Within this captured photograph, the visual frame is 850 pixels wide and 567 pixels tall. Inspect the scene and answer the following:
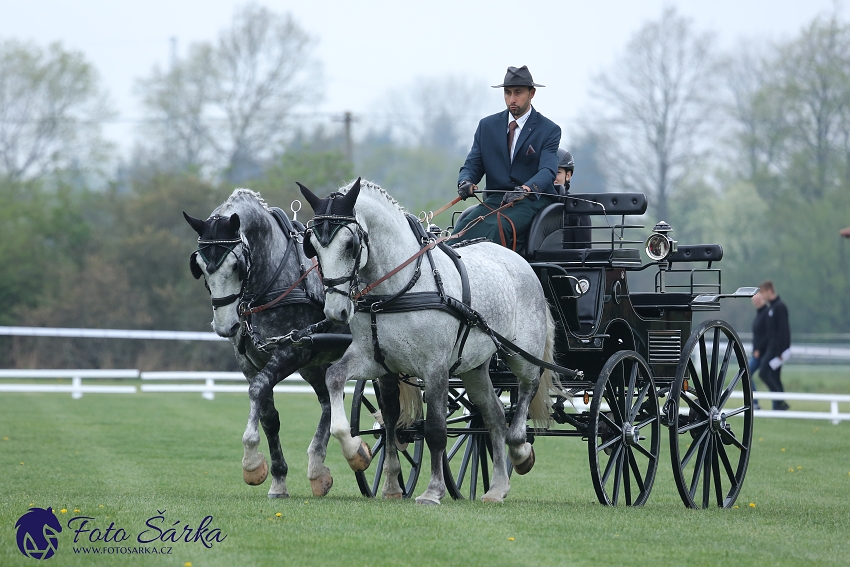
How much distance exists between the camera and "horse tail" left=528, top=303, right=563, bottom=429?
8398 mm

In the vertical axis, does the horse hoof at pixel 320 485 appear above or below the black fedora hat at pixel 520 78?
below

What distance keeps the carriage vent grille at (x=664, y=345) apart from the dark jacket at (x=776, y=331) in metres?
9.28

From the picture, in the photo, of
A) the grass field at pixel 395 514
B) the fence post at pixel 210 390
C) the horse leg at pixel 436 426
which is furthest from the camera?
the fence post at pixel 210 390

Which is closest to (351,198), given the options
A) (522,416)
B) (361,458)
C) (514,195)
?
(361,458)

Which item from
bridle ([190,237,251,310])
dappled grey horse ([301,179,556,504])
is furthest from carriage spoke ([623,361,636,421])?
bridle ([190,237,251,310])

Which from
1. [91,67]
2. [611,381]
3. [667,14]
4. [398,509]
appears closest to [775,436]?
[611,381]

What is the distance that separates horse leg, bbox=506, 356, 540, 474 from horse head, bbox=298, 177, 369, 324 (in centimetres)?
185

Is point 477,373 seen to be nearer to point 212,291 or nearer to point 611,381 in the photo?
point 611,381

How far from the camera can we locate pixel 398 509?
7047 mm

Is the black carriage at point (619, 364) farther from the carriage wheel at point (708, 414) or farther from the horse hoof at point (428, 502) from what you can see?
the horse hoof at point (428, 502)

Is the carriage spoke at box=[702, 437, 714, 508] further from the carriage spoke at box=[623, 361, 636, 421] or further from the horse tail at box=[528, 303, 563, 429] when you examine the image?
the horse tail at box=[528, 303, 563, 429]

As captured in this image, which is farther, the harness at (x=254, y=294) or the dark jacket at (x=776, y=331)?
the dark jacket at (x=776, y=331)

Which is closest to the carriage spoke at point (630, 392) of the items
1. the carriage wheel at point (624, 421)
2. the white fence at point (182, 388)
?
the carriage wheel at point (624, 421)

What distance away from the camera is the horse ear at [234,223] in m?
7.53
